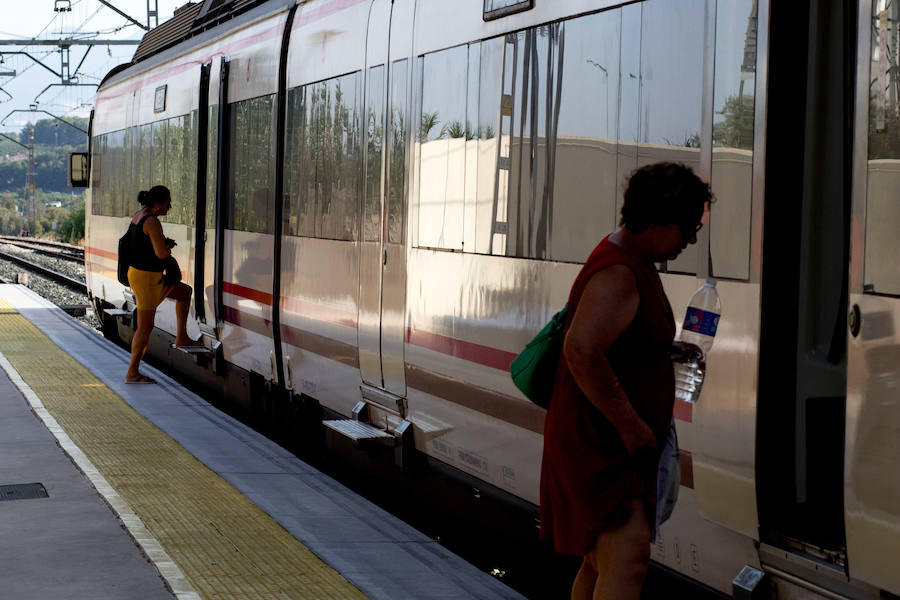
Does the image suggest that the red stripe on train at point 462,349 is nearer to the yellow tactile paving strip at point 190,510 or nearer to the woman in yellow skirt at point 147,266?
the yellow tactile paving strip at point 190,510

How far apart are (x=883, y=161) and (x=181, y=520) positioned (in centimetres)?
388

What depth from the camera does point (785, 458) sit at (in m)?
4.20

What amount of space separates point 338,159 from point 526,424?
316 cm

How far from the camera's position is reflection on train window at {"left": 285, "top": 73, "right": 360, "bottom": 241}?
8156 mm

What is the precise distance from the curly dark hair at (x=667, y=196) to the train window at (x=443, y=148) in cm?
276

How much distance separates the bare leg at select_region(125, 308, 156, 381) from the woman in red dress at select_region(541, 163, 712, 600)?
791cm

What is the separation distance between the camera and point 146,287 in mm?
11445

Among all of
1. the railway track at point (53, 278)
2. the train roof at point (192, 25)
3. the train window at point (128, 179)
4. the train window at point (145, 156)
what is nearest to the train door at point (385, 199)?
the train roof at point (192, 25)

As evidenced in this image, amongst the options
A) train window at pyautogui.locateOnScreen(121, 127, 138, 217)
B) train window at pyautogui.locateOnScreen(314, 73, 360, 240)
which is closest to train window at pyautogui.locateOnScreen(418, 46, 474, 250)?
train window at pyautogui.locateOnScreen(314, 73, 360, 240)

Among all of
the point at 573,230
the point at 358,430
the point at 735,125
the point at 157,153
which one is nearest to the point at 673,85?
the point at 735,125

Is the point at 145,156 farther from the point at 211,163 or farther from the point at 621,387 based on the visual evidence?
the point at 621,387

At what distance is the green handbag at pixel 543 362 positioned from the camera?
12.6 feet

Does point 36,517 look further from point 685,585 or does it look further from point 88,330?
point 88,330

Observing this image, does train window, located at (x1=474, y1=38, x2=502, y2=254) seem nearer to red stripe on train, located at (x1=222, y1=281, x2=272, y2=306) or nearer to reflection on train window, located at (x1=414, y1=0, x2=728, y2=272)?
reflection on train window, located at (x1=414, y1=0, x2=728, y2=272)
